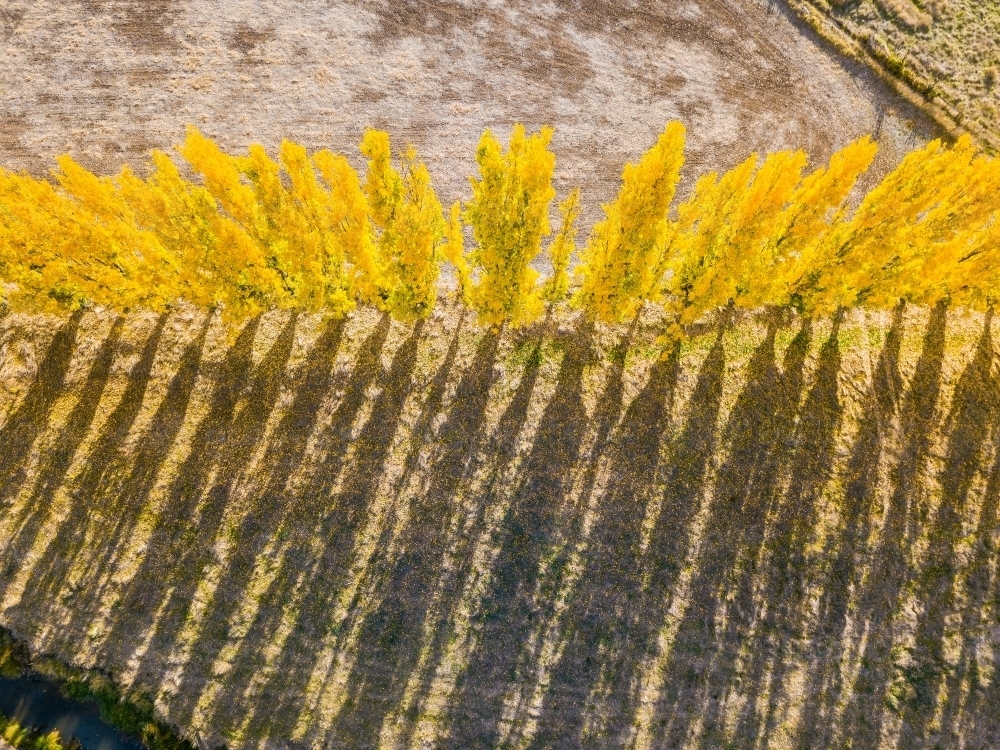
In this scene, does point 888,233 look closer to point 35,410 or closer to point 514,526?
point 514,526

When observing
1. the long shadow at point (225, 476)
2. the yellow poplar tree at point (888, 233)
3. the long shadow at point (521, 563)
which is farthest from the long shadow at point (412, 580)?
the yellow poplar tree at point (888, 233)

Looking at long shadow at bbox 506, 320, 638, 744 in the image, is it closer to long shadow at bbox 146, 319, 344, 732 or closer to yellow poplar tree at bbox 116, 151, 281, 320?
long shadow at bbox 146, 319, 344, 732

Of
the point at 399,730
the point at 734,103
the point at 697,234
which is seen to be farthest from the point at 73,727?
the point at 734,103

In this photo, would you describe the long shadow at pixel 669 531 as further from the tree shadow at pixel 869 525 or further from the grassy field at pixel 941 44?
the grassy field at pixel 941 44

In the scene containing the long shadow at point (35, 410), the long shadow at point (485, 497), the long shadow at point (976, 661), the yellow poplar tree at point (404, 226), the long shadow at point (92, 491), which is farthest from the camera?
the long shadow at point (35, 410)

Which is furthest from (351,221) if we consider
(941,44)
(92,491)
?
(941,44)

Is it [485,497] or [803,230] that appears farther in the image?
[485,497]

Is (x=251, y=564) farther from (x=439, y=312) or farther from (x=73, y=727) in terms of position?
(x=439, y=312)
